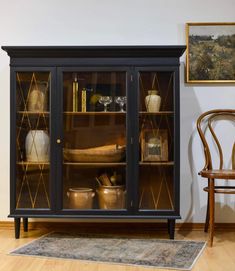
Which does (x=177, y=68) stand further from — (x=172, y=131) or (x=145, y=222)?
(x=145, y=222)

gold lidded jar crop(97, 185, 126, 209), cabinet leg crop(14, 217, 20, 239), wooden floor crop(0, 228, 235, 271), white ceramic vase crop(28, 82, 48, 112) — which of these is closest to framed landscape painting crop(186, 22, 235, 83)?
gold lidded jar crop(97, 185, 126, 209)

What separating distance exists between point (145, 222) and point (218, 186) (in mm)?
674

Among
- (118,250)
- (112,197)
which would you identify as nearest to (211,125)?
(112,197)

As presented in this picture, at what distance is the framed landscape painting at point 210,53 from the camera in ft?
12.3

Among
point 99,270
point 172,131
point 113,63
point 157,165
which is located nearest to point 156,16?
point 113,63

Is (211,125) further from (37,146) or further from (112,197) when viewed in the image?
(37,146)

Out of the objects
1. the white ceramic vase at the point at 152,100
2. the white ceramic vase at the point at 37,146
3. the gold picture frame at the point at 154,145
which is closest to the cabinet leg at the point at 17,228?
the white ceramic vase at the point at 37,146

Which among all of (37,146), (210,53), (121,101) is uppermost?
(210,53)

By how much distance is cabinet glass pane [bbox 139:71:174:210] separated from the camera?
3402 mm

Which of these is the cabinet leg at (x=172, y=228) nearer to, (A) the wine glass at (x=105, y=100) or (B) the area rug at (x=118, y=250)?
(B) the area rug at (x=118, y=250)

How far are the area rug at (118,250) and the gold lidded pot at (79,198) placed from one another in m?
0.24

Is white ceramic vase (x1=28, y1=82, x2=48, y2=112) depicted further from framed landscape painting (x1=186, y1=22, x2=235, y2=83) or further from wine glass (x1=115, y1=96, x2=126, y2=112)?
framed landscape painting (x1=186, y1=22, x2=235, y2=83)

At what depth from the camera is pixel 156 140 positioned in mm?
3426

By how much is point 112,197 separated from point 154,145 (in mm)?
509
